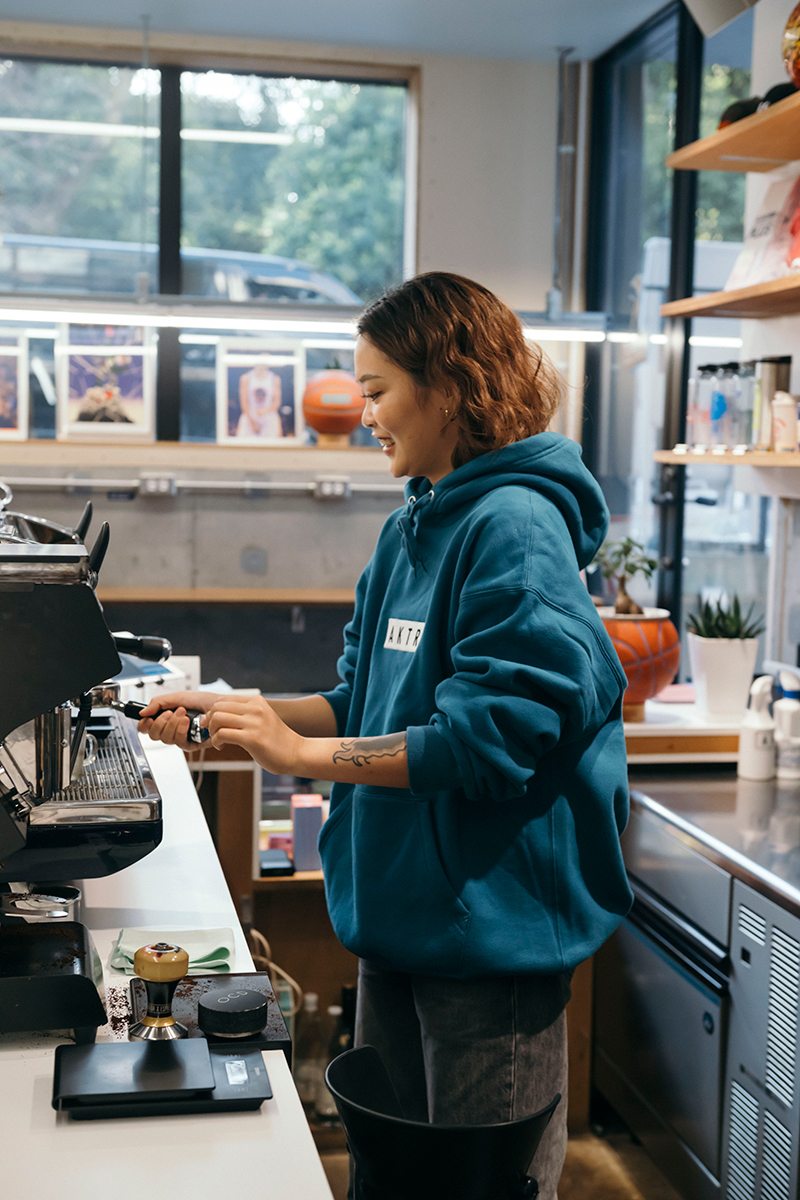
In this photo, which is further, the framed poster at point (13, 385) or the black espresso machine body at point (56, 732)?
the framed poster at point (13, 385)

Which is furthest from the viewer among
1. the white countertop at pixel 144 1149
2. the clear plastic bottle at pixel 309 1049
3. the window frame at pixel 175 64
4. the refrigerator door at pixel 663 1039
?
the window frame at pixel 175 64

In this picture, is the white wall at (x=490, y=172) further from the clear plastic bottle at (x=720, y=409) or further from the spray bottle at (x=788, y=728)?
the spray bottle at (x=788, y=728)

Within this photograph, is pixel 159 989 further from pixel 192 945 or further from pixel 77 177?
pixel 77 177

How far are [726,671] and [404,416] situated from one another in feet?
5.11

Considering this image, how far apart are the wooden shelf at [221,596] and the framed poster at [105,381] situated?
1.95 ft

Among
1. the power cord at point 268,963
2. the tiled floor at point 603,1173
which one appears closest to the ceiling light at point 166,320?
the power cord at point 268,963

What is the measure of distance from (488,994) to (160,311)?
334 centimetres

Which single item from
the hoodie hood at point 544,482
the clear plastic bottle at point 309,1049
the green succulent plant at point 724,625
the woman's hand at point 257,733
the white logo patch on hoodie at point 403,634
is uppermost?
the hoodie hood at point 544,482

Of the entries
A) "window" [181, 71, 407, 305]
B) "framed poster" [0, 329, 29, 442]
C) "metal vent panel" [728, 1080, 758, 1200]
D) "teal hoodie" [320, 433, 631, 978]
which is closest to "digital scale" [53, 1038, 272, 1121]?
"teal hoodie" [320, 433, 631, 978]

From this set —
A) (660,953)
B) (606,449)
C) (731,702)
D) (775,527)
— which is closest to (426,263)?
(606,449)

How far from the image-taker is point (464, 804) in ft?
4.12

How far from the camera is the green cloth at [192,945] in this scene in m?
1.22

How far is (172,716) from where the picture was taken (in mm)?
1309

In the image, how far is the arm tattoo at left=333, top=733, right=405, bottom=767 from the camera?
3.86 ft
